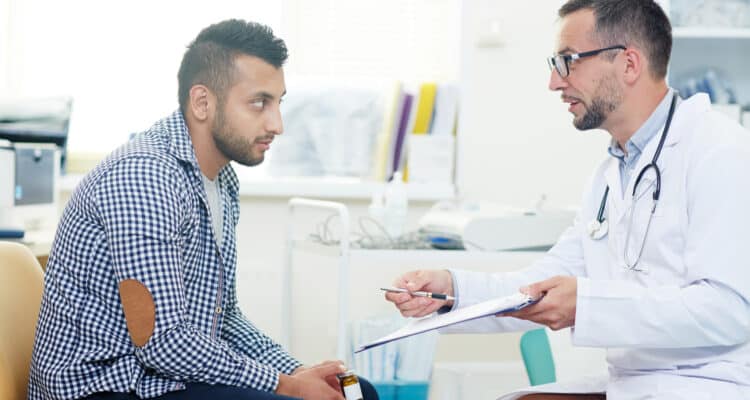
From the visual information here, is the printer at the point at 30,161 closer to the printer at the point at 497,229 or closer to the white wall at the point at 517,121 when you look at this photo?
the printer at the point at 497,229

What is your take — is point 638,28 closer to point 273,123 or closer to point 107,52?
point 273,123

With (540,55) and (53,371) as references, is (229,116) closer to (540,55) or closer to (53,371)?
(53,371)

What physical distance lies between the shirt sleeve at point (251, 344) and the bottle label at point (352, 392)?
24 cm

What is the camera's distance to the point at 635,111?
177 cm

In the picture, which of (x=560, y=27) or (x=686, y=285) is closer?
(x=686, y=285)

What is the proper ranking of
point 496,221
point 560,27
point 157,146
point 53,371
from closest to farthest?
1. point 53,371
2. point 157,146
3. point 560,27
4. point 496,221

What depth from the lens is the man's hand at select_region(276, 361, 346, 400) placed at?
5.44 ft

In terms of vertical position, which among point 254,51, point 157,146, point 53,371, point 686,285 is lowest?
point 53,371

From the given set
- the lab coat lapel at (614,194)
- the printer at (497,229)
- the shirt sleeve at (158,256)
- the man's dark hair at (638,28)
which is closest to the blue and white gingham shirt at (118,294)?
the shirt sleeve at (158,256)

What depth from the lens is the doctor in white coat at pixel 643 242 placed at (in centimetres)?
150

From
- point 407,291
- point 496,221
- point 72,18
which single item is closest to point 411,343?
point 496,221

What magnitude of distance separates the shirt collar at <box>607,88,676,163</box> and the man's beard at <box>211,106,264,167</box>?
712 mm

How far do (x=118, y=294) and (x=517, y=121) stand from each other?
7.36 feet

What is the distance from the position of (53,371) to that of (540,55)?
2.40m
